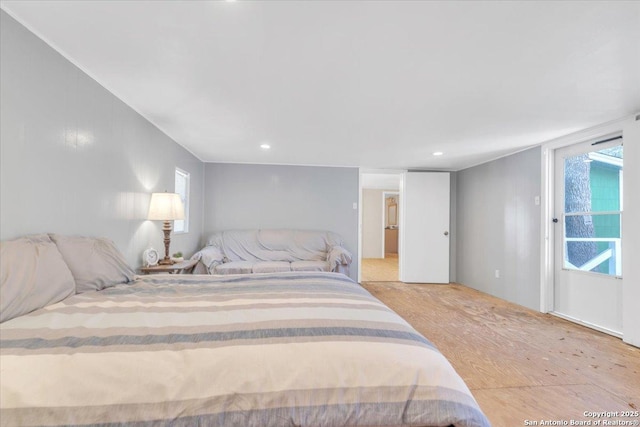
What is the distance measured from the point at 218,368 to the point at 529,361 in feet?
8.52

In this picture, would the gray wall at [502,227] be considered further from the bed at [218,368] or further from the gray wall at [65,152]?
the gray wall at [65,152]

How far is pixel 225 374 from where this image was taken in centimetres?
88

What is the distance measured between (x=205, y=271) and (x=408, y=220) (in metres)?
3.58

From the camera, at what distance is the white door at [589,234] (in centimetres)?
299

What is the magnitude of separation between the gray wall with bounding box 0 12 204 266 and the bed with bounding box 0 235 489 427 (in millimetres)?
539

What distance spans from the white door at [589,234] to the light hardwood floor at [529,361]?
254mm

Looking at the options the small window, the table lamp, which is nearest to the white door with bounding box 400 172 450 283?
the small window

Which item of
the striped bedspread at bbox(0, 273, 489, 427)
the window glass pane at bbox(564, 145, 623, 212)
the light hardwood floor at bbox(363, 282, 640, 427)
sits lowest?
the light hardwood floor at bbox(363, 282, 640, 427)

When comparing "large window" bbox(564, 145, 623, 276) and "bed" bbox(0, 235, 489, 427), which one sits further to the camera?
"large window" bbox(564, 145, 623, 276)

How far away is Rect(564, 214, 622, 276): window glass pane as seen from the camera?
3.00 metres

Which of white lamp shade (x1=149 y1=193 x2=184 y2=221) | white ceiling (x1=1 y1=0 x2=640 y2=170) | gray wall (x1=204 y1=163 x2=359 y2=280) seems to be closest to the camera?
white ceiling (x1=1 y1=0 x2=640 y2=170)

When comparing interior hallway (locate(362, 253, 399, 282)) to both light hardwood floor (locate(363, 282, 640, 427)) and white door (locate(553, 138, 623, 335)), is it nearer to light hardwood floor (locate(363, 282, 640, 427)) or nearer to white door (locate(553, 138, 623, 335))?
light hardwood floor (locate(363, 282, 640, 427))

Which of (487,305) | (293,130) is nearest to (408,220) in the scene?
(487,305)

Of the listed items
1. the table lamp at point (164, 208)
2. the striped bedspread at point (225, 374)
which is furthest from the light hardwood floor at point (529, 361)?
the table lamp at point (164, 208)
